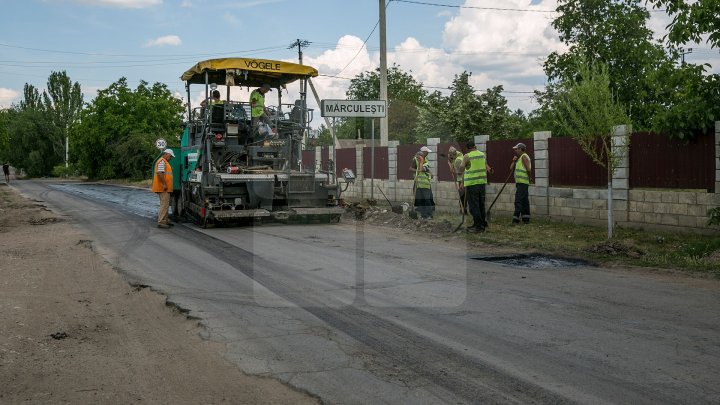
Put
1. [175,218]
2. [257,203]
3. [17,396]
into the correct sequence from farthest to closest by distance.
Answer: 1. [175,218]
2. [257,203]
3. [17,396]

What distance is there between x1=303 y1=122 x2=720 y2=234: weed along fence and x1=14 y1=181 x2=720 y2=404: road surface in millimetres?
3876

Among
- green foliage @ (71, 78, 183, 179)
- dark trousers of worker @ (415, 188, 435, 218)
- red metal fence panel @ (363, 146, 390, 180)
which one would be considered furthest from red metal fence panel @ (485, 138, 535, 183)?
green foliage @ (71, 78, 183, 179)

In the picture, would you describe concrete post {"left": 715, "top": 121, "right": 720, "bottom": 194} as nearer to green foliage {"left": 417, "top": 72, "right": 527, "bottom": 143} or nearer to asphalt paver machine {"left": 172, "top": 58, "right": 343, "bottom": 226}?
asphalt paver machine {"left": 172, "top": 58, "right": 343, "bottom": 226}

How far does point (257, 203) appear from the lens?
1398cm

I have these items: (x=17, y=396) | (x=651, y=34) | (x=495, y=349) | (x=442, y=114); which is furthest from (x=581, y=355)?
(x=442, y=114)

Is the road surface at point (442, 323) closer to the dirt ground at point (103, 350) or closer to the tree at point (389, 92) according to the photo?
the dirt ground at point (103, 350)

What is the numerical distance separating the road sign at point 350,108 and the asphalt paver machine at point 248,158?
43.9 inches

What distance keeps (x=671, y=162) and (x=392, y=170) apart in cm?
1133

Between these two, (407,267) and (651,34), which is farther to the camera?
(651,34)

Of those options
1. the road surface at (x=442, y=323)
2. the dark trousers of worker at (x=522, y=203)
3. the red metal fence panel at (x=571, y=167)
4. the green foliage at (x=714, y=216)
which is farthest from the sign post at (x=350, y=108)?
the green foliage at (x=714, y=216)

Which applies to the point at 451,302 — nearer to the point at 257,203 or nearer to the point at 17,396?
the point at 17,396

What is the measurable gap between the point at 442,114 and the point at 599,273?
27482 mm

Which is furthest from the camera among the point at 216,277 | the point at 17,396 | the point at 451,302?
the point at 216,277

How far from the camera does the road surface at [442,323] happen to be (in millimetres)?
4414
